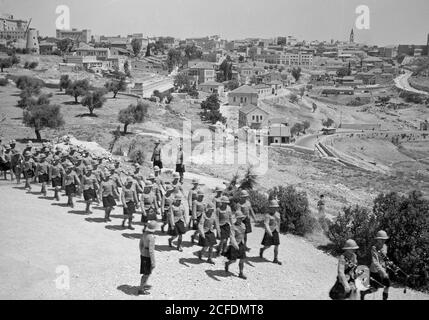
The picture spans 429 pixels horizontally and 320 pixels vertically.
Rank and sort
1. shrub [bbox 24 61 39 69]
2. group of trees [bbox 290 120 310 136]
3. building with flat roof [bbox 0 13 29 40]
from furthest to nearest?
building with flat roof [bbox 0 13 29 40] → group of trees [bbox 290 120 310 136] → shrub [bbox 24 61 39 69]

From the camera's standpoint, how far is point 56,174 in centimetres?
1416

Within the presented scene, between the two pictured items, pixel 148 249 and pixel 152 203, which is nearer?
pixel 148 249

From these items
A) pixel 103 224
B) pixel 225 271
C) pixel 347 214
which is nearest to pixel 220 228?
pixel 225 271

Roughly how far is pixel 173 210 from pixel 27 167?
24.5ft

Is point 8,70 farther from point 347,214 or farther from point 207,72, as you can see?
point 347,214

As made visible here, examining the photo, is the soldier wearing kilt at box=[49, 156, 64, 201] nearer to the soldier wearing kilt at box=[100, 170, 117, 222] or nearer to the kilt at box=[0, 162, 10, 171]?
the soldier wearing kilt at box=[100, 170, 117, 222]

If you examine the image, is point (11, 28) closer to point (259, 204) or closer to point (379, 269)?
point (259, 204)

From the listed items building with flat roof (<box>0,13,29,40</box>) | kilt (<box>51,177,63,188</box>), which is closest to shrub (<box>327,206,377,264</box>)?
kilt (<box>51,177,63,188</box>)

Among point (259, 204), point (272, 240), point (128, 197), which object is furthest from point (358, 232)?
point (128, 197)

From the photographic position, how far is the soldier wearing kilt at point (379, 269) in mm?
8406

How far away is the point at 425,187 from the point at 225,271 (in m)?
35.1

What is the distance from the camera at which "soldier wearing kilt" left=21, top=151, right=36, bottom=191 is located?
51.1ft

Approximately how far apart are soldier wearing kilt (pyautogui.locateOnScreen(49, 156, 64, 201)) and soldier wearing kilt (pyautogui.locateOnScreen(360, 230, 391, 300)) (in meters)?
9.64

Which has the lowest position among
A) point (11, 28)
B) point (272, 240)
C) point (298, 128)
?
point (298, 128)
